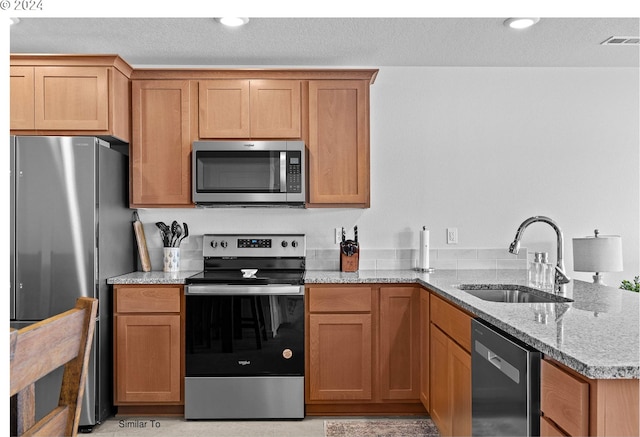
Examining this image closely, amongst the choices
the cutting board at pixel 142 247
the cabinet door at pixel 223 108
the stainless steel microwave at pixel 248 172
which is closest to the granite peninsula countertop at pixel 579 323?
the cutting board at pixel 142 247

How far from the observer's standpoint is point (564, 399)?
1.24 m

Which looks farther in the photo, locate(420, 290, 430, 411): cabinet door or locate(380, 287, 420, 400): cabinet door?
locate(380, 287, 420, 400): cabinet door

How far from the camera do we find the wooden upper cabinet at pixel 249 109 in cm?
323

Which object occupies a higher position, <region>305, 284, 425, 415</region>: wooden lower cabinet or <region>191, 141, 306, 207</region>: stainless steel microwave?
<region>191, 141, 306, 207</region>: stainless steel microwave

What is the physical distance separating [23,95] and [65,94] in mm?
238

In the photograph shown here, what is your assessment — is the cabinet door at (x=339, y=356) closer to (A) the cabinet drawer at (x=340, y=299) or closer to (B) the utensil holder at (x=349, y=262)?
(A) the cabinet drawer at (x=340, y=299)

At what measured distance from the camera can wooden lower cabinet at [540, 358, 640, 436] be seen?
1.11m

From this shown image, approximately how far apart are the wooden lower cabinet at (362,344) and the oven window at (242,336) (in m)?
0.12

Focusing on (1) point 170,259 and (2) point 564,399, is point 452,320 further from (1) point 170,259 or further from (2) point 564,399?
(1) point 170,259

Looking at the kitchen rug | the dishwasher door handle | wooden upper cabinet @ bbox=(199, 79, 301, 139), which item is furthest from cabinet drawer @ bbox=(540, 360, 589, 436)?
wooden upper cabinet @ bbox=(199, 79, 301, 139)

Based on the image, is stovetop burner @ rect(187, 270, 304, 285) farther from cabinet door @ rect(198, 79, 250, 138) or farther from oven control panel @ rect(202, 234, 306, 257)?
cabinet door @ rect(198, 79, 250, 138)

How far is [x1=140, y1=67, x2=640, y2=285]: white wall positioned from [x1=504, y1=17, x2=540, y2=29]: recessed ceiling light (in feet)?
2.49

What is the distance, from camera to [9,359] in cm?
91
